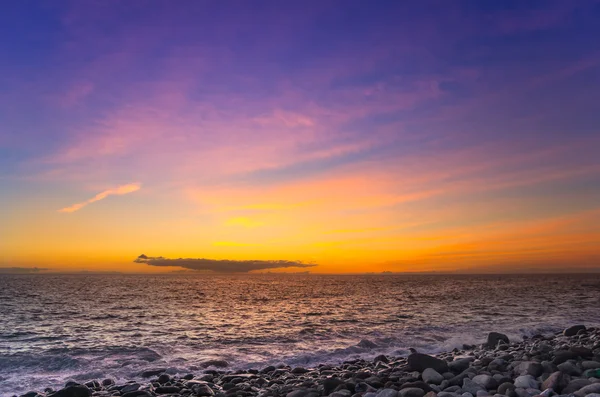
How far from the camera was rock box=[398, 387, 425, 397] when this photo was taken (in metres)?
9.05

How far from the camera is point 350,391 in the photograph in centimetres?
1044

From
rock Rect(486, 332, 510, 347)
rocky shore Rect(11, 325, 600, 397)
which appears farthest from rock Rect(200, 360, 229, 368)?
rock Rect(486, 332, 510, 347)

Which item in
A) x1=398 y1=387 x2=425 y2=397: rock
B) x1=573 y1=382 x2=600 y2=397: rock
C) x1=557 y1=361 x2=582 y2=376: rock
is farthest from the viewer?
x1=557 y1=361 x2=582 y2=376: rock

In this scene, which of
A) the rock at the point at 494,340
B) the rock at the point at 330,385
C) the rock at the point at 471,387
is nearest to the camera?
the rock at the point at 471,387

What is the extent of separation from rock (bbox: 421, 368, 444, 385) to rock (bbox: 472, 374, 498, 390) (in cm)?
111

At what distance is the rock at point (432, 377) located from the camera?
11.0m

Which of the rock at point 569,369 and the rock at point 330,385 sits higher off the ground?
the rock at point 569,369

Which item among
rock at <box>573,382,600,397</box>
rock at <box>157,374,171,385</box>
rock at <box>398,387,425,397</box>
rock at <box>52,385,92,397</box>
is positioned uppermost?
rock at <box>573,382,600,397</box>

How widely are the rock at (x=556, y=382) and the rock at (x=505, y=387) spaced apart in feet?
2.52

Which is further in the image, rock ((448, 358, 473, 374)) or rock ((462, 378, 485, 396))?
rock ((448, 358, 473, 374))

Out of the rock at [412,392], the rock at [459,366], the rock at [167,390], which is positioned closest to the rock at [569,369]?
the rock at [459,366]

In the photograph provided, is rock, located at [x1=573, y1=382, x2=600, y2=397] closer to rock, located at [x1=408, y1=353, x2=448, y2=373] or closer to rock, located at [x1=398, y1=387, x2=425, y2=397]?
rock, located at [x1=398, y1=387, x2=425, y2=397]

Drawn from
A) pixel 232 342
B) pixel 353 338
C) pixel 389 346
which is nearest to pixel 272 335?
pixel 232 342

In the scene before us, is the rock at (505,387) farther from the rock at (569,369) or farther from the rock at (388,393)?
the rock at (569,369)
